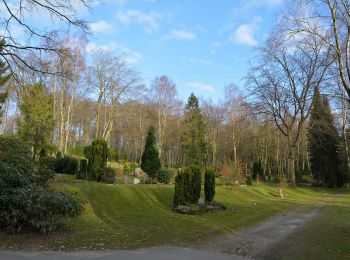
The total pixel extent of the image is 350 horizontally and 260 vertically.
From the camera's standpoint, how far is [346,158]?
41156 mm

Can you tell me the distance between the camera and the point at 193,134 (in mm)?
49000

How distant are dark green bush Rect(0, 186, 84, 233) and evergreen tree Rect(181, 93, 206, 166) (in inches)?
1470

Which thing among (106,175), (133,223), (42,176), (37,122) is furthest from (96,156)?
(133,223)

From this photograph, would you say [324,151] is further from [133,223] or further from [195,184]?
[133,223]

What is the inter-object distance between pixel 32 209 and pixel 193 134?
132 feet

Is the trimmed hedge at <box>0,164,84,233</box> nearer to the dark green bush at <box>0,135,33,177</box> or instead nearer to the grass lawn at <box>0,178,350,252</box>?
the grass lawn at <box>0,178,350,252</box>

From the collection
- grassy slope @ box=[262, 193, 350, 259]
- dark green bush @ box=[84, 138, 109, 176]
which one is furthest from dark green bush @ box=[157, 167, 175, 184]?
grassy slope @ box=[262, 193, 350, 259]

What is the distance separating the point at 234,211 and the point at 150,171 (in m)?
11.2

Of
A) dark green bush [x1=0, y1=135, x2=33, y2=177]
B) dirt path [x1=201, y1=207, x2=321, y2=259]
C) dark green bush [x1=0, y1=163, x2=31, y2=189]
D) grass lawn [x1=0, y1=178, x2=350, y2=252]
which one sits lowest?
dirt path [x1=201, y1=207, x2=321, y2=259]

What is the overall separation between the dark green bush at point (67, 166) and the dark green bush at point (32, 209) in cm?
1311

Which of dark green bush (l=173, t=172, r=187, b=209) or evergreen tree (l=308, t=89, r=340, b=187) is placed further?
evergreen tree (l=308, t=89, r=340, b=187)

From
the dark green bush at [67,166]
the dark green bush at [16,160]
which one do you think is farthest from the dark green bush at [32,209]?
A: the dark green bush at [67,166]

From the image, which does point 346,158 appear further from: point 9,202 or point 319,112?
point 9,202

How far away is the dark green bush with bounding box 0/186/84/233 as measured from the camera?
9141 mm
